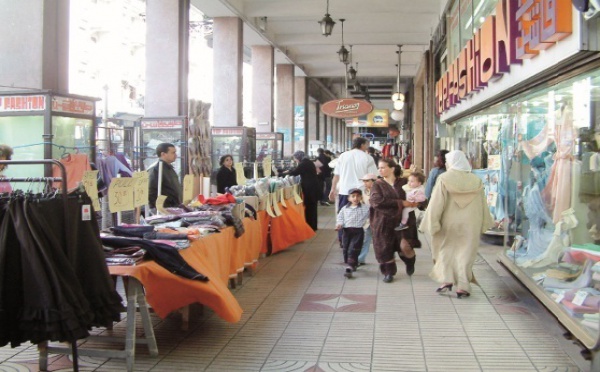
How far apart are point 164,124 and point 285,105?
499 inches

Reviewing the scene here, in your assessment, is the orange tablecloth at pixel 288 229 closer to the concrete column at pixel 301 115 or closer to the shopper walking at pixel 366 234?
the shopper walking at pixel 366 234

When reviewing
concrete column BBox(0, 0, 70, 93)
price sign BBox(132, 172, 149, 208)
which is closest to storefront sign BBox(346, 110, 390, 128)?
concrete column BBox(0, 0, 70, 93)

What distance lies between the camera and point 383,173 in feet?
24.8

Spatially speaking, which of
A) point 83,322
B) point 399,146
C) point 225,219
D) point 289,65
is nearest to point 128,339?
point 83,322

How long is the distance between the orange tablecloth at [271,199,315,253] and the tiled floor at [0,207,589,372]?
1811 mm

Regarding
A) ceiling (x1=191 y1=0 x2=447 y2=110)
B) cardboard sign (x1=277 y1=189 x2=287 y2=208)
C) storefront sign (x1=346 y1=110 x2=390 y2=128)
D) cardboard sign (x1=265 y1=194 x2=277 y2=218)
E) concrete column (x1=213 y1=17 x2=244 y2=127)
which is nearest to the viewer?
cardboard sign (x1=265 y1=194 x2=277 y2=218)

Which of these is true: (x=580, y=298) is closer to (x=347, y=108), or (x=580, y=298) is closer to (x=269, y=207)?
(x=269, y=207)

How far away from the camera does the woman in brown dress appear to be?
7.16 metres

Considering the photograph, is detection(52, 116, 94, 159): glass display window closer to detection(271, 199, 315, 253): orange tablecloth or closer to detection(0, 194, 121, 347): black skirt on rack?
detection(271, 199, 315, 253): orange tablecloth

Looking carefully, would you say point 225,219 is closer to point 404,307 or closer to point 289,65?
point 404,307

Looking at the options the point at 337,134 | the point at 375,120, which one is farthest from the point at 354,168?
the point at 337,134

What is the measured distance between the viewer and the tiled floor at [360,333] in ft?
14.6

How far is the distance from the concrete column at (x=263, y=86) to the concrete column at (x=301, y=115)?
19.5 ft

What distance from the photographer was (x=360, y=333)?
519 cm
